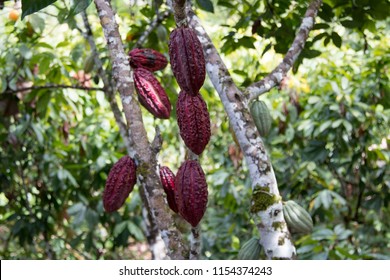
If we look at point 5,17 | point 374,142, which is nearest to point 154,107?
point 5,17

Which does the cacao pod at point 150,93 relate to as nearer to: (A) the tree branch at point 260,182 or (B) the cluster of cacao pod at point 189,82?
(A) the tree branch at point 260,182

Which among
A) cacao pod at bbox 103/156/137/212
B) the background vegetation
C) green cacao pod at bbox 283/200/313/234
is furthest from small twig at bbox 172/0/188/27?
the background vegetation

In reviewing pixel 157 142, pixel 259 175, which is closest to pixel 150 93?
pixel 157 142

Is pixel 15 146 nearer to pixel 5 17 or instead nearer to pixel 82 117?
pixel 82 117

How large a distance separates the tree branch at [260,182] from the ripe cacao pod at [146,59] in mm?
218

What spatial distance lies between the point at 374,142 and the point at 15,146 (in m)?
1.97

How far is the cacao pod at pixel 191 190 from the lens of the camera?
102cm

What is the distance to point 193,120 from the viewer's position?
3.15 feet

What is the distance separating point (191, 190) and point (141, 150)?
0.17 m

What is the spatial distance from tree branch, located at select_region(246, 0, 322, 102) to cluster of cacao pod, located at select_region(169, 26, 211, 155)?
1.30ft

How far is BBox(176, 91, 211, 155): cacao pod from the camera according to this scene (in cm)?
96

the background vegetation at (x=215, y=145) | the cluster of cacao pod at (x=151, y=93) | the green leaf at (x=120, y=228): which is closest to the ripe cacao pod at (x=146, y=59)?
the cluster of cacao pod at (x=151, y=93)

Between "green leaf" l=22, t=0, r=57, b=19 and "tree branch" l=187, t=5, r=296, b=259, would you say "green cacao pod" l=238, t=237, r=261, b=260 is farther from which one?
"green leaf" l=22, t=0, r=57, b=19
